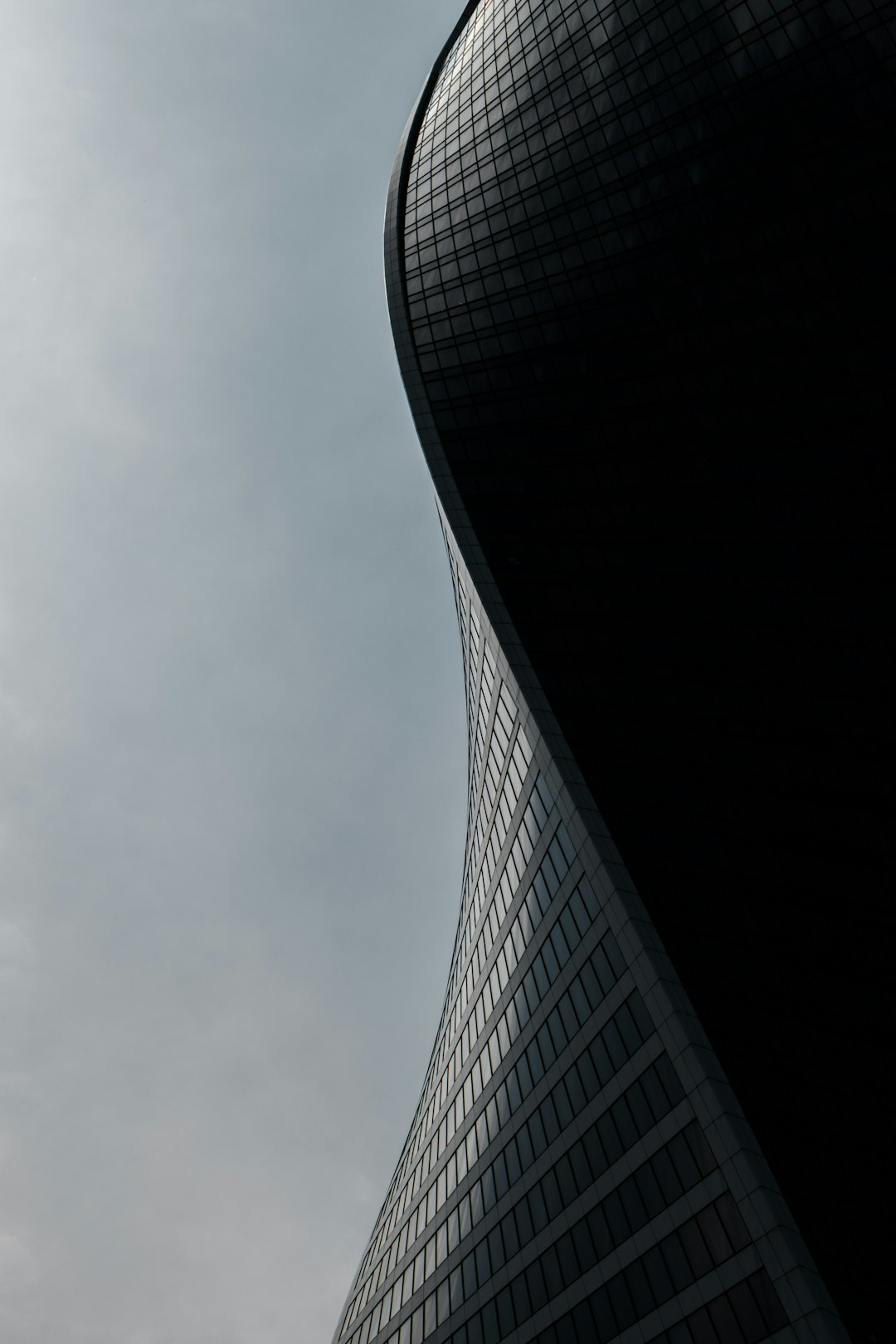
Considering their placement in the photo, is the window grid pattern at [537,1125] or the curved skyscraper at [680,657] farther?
the window grid pattern at [537,1125]

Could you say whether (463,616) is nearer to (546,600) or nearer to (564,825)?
(546,600)

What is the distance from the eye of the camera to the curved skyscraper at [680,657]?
34969mm

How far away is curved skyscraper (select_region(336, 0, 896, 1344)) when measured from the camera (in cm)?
3497

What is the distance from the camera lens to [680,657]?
41.7 meters

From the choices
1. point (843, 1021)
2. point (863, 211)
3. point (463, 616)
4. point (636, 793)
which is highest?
point (463, 616)

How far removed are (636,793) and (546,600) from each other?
37.3 feet

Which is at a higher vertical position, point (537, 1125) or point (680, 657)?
point (680, 657)

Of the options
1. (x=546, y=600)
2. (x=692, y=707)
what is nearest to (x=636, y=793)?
(x=692, y=707)

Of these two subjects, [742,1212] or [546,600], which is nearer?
[742,1212]

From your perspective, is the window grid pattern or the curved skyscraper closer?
the curved skyscraper

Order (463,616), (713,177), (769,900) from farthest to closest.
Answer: (463,616) < (713,177) < (769,900)

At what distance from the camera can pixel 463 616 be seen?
63.8 m

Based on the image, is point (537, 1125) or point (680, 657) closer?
point (680, 657)

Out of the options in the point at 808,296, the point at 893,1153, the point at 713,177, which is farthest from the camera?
the point at 713,177
